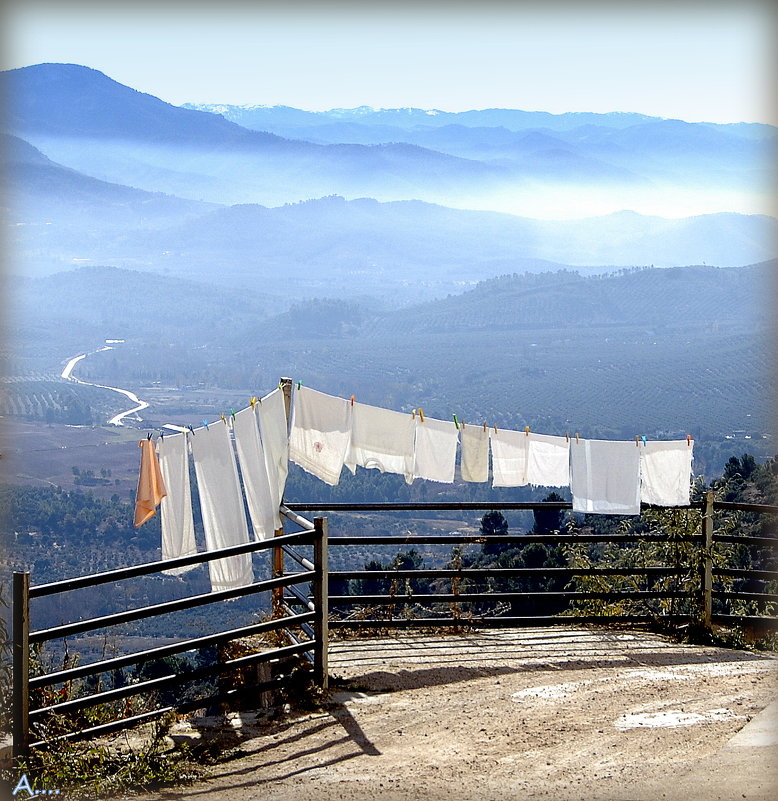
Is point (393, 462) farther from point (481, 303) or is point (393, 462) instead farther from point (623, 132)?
point (623, 132)

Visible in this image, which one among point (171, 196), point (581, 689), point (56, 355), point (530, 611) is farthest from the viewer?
point (171, 196)

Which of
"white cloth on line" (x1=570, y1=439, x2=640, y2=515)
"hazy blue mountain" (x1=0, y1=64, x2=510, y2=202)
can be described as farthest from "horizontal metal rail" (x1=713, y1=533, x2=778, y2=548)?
"hazy blue mountain" (x1=0, y1=64, x2=510, y2=202)

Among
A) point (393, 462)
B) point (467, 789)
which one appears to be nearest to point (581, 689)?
point (467, 789)

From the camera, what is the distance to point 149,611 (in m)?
4.19

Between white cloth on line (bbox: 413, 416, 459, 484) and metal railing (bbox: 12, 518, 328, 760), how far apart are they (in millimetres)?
1844

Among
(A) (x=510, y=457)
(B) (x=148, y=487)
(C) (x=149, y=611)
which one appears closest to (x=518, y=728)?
(C) (x=149, y=611)

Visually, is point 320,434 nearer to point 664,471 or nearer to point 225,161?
point 664,471

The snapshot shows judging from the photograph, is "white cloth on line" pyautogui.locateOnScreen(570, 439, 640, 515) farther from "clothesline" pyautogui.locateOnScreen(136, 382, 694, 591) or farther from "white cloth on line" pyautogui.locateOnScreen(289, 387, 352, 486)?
"white cloth on line" pyautogui.locateOnScreen(289, 387, 352, 486)

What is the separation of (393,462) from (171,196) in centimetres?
19094

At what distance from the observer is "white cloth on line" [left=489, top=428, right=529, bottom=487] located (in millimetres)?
6773

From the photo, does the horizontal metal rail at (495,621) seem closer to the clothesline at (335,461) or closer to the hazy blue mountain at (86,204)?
the clothesline at (335,461)

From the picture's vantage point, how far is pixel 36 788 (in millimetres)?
3609

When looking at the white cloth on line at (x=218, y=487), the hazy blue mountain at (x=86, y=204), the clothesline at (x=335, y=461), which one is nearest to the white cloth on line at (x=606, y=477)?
the clothesline at (x=335, y=461)

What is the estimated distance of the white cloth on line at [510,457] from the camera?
677 centimetres
